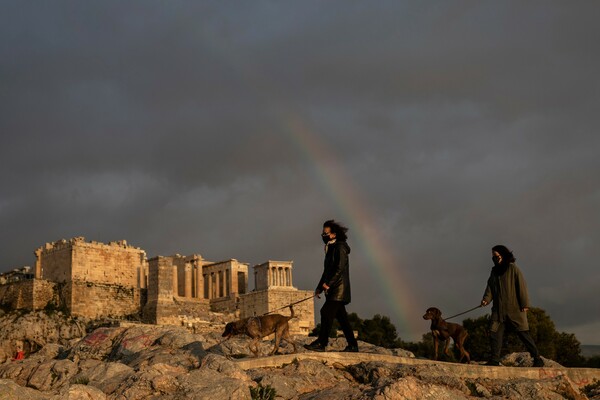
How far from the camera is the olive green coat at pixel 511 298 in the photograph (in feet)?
61.5

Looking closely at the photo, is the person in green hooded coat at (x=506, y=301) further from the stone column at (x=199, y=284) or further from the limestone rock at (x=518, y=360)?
the stone column at (x=199, y=284)

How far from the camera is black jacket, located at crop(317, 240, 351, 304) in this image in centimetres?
1773

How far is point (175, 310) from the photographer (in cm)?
6419

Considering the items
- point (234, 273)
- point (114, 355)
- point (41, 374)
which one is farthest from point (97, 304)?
point (41, 374)

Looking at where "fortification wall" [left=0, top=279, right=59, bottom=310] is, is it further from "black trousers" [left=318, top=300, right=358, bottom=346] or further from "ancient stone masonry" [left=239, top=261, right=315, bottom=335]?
"black trousers" [left=318, top=300, right=358, bottom=346]

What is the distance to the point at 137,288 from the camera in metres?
66.9

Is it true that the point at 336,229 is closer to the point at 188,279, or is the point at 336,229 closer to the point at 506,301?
the point at 506,301

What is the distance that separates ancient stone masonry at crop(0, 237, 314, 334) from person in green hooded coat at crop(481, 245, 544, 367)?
44.2 metres

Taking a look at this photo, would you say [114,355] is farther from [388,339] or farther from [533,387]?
[388,339]

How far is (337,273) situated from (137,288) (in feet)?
168

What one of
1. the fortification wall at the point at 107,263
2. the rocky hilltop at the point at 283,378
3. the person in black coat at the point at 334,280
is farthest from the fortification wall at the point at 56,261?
the person in black coat at the point at 334,280

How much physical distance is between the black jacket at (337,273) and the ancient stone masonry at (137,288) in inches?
1766

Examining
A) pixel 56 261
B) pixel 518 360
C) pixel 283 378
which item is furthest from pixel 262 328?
pixel 56 261

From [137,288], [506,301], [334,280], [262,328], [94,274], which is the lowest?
[262,328]
